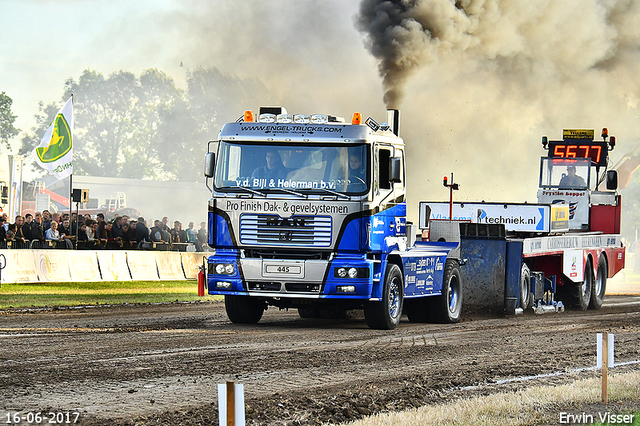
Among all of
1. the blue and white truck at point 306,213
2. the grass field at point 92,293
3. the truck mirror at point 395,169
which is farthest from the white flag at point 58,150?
the truck mirror at point 395,169

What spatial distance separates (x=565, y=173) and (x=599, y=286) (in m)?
3.33

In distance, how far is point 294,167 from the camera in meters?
13.5

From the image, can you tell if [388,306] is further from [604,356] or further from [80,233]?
[80,233]

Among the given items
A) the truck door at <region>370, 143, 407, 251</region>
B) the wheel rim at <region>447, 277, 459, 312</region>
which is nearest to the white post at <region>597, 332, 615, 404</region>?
the truck door at <region>370, 143, 407, 251</region>

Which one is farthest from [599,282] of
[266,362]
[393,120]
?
[266,362]

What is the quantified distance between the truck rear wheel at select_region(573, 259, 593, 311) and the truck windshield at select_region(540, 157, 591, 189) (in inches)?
121

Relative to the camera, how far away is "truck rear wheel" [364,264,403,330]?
13.8 metres

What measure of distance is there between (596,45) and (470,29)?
11.3 metres

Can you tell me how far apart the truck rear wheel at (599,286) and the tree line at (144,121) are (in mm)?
67589

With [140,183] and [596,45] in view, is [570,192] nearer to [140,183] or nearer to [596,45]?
[596,45]

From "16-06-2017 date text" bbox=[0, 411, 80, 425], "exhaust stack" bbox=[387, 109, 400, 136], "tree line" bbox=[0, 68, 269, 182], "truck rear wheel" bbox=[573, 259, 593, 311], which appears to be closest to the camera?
"16-06-2017 date text" bbox=[0, 411, 80, 425]

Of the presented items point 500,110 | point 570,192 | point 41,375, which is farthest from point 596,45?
point 41,375

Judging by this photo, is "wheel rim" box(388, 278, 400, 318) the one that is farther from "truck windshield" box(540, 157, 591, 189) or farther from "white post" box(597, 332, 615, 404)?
"truck windshield" box(540, 157, 591, 189)

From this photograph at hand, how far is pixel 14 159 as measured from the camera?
44.8m
